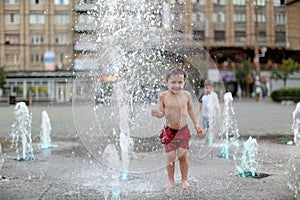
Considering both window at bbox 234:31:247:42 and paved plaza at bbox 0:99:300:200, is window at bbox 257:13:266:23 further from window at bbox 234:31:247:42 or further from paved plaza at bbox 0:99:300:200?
paved plaza at bbox 0:99:300:200

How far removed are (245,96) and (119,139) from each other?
46.9m

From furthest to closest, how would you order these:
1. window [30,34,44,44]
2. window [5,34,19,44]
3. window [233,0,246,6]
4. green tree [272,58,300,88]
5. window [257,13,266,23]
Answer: window [257,13,266,23] < window [233,0,246,6] < window [30,34,44,44] < window [5,34,19,44] < green tree [272,58,300,88]

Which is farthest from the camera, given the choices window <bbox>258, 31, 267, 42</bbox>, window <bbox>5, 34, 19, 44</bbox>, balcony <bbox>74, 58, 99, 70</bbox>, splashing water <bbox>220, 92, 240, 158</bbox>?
window <bbox>258, 31, 267, 42</bbox>

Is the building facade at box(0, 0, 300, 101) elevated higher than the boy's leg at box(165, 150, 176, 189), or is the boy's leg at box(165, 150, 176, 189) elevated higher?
the building facade at box(0, 0, 300, 101)

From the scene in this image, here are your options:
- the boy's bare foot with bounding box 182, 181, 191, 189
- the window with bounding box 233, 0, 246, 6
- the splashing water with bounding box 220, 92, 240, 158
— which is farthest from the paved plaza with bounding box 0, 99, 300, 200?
the window with bounding box 233, 0, 246, 6

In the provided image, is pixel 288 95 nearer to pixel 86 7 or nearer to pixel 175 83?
pixel 86 7

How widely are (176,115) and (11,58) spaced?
4505cm

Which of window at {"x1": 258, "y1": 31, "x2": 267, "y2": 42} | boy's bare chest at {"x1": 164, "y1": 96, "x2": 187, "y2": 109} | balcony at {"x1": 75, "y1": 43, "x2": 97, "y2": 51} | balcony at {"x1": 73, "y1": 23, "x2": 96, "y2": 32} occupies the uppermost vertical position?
window at {"x1": 258, "y1": 31, "x2": 267, "y2": 42}

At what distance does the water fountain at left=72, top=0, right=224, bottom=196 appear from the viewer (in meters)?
5.16

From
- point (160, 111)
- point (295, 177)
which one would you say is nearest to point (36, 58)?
point (160, 111)

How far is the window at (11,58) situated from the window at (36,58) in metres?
1.64

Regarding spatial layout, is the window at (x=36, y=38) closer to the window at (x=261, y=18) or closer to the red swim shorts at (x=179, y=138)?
the window at (x=261, y=18)

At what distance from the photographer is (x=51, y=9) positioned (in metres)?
46.3

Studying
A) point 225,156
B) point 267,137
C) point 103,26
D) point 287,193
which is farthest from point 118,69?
point 267,137
